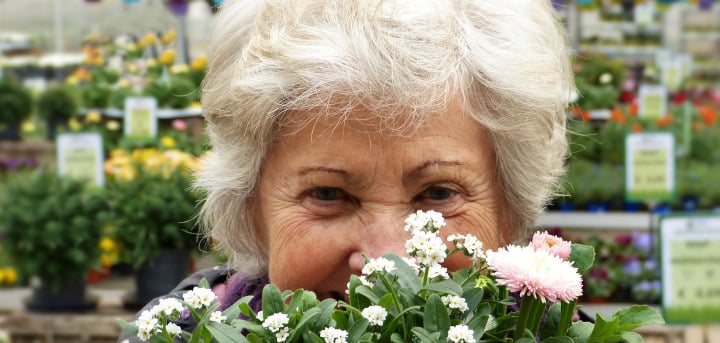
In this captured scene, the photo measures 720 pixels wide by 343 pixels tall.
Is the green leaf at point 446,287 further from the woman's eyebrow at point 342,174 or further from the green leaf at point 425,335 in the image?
the woman's eyebrow at point 342,174

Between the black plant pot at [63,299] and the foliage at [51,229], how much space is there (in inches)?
1.2

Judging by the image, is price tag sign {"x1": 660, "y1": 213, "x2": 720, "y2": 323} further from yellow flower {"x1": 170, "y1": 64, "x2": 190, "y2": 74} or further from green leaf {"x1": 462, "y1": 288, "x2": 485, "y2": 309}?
yellow flower {"x1": 170, "y1": 64, "x2": 190, "y2": 74}

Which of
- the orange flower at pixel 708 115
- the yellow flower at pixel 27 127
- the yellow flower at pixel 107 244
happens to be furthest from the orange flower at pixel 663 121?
the yellow flower at pixel 27 127

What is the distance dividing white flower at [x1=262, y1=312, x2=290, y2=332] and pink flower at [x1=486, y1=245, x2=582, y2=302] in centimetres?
18

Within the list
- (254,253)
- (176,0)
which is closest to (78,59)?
(176,0)

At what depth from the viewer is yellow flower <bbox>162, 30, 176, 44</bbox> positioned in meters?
5.02

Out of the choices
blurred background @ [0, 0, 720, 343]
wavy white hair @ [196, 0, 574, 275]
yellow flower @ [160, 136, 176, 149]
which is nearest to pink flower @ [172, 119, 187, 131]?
blurred background @ [0, 0, 720, 343]

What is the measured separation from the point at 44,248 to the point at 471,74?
109 inches

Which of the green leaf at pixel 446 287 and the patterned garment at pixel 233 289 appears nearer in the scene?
the green leaf at pixel 446 287

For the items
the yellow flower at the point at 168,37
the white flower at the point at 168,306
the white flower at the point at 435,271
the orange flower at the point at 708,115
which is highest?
the yellow flower at the point at 168,37

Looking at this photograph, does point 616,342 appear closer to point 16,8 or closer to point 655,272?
point 655,272

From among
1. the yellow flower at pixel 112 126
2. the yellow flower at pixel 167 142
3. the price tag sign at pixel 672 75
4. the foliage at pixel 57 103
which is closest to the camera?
the yellow flower at pixel 167 142

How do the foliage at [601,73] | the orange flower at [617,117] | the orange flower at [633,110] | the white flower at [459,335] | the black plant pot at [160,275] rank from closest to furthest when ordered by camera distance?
the white flower at [459,335] < the black plant pot at [160,275] < the orange flower at [617,117] < the orange flower at [633,110] < the foliage at [601,73]

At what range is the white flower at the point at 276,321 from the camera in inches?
32.9
